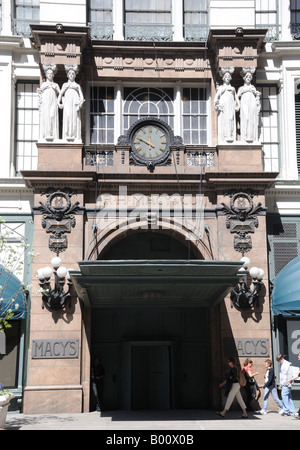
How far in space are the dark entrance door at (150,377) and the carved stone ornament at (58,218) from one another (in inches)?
190

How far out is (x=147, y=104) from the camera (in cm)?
2378

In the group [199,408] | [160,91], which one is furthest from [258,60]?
[199,408]

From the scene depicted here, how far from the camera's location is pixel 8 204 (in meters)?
22.6

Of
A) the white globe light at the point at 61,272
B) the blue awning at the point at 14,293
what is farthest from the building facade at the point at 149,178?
the blue awning at the point at 14,293

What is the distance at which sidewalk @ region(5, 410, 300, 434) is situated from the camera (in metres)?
16.5

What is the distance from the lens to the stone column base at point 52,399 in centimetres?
2027

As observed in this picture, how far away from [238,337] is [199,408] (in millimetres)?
3363

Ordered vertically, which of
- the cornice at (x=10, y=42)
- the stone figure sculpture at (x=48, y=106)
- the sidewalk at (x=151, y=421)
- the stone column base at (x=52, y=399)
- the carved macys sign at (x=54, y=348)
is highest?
the cornice at (x=10, y=42)

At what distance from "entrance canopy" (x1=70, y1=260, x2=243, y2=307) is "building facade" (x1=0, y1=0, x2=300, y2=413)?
0.18 metres

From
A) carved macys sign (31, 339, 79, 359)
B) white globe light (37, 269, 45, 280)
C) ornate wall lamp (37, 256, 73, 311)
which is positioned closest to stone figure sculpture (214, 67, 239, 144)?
ornate wall lamp (37, 256, 73, 311)

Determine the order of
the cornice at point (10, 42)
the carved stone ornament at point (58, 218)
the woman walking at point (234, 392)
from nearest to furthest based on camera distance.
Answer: the woman walking at point (234, 392) < the carved stone ornament at point (58, 218) < the cornice at point (10, 42)

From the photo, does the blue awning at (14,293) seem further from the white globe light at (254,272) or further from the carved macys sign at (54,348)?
the white globe light at (254,272)
